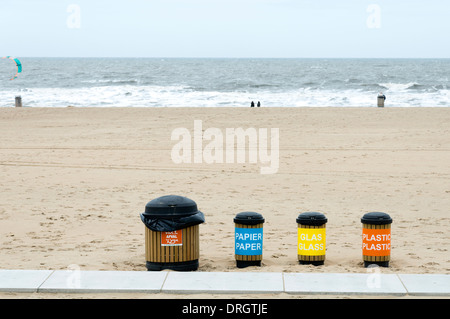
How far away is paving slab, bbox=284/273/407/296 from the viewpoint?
604 centimetres

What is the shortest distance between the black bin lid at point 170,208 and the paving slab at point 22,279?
4.04ft

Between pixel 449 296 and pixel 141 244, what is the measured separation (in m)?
4.07

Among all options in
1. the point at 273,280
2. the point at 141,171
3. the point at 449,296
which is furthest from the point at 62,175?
the point at 449,296

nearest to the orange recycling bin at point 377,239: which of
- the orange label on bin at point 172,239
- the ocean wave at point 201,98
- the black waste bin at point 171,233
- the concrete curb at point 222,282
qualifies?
the concrete curb at point 222,282

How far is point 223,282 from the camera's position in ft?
20.9

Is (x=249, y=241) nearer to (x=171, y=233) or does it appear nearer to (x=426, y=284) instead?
(x=171, y=233)

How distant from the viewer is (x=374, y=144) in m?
18.9

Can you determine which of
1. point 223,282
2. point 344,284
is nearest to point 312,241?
point 344,284

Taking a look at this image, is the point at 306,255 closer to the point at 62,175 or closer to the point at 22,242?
the point at 22,242

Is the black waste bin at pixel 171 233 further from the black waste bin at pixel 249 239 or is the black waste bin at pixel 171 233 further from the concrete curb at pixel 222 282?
the black waste bin at pixel 249 239

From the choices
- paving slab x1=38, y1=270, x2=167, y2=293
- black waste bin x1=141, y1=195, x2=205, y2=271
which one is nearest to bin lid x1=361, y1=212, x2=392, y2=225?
black waste bin x1=141, y1=195, x2=205, y2=271

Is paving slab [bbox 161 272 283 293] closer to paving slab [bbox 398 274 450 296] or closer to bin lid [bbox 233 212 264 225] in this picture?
bin lid [bbox 233 212 264 225]

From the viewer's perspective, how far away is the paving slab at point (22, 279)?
6109mm

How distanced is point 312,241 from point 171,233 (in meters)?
1.62
